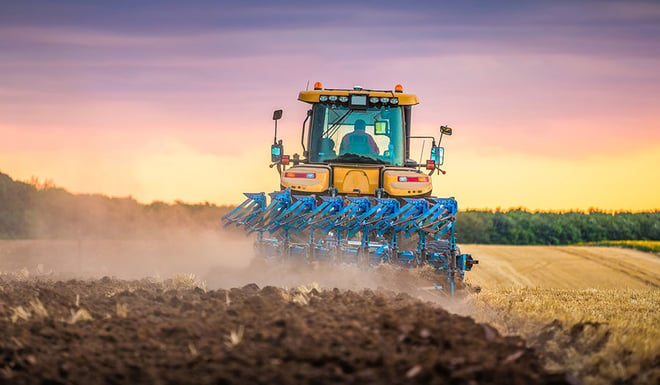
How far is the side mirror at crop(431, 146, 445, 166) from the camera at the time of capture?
49.3 ft

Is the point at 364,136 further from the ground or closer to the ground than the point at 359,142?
further from the ground

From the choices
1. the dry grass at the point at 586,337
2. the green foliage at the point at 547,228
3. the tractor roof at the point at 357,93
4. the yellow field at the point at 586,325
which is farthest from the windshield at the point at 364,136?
the green foliage at the point at 547,228

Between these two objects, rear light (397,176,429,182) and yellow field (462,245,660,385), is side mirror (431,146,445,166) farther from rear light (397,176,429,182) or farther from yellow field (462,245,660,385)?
yellow field (462,245,660,385)

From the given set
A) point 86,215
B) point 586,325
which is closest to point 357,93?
point 586,325

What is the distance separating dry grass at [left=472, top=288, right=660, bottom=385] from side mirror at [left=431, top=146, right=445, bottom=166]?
316 cm

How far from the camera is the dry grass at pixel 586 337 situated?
7641mm

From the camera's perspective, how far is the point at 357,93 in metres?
14.8

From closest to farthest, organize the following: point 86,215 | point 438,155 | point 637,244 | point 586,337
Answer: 1. point 586,337
2. point 438,155
3. point 86,215
4. point 637,244

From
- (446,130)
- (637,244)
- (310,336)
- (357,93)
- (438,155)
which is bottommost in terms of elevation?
(310,336)

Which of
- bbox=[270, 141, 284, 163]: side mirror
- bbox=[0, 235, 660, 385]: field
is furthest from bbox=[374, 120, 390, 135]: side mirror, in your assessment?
bbox=[0, 235, 660, 385]: field

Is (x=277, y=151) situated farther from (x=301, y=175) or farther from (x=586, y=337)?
(x=586, y=337)

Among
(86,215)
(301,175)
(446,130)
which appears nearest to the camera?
(301,175)

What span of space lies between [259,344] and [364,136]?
7.95m

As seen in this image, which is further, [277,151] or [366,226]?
[277,151]
